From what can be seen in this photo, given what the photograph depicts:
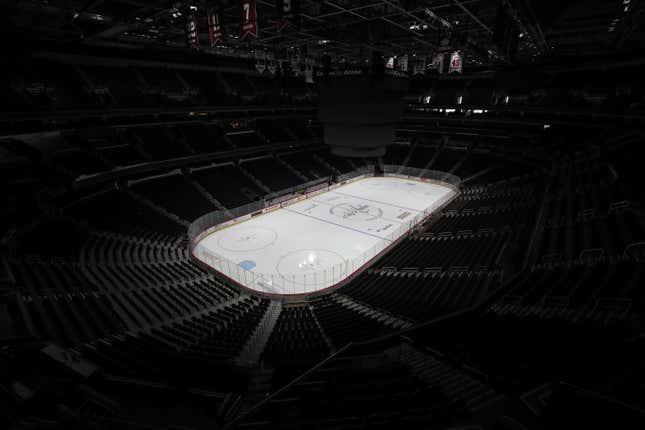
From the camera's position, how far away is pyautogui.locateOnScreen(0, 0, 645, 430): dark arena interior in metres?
4.75

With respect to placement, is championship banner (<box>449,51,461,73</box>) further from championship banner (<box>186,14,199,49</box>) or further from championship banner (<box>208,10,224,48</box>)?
championship banner (<box>186,14,199,49</box>)

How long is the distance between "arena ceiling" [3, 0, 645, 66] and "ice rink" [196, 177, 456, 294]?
11.2 metres

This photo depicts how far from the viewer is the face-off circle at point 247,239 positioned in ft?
61.2

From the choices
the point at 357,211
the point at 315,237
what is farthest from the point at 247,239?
the point at 357,211

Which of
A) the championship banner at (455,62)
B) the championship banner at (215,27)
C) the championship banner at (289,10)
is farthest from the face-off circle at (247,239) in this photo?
the championship banner at (455,62)

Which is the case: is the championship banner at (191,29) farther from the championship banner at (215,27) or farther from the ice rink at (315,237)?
the ice rink at (315,237)

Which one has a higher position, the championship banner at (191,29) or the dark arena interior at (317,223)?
the championship banner at (191,29)

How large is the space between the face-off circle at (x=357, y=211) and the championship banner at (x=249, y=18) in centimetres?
1497

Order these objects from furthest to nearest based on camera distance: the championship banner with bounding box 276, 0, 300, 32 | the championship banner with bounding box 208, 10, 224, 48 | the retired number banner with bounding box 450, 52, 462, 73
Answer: the retired number banner with bounding box 450, 52, 462, 73 → the championship banner with bounding box 208, 10, 224, 48 → the championship banner with bounding box 276, 0, 300, 32

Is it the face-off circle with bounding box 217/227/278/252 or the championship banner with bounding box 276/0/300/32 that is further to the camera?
the face-off circle with bounding box 217/227/278/252

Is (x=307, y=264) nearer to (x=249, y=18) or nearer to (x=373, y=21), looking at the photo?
(x=249, y=18)

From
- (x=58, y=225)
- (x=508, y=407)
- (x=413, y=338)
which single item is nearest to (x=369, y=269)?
(x=413, y=338)

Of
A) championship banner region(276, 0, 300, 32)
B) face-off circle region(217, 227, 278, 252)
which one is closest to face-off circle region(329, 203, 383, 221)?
face-off circle region(217, 227, 278, 252)

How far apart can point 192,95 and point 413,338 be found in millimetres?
27278
